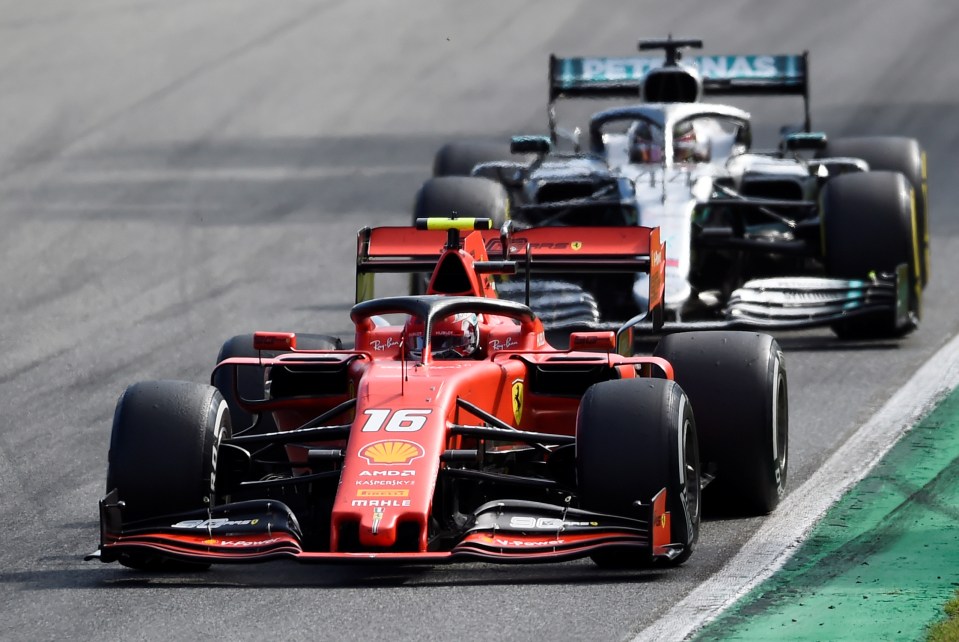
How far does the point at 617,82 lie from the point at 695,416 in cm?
989

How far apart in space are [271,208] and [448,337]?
12575mm

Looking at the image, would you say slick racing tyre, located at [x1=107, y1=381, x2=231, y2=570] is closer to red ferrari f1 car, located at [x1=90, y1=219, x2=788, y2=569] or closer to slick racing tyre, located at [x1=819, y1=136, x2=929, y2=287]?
red ferrari f1 car, located at [x1=90, y1=219, x2=788, y2=569]

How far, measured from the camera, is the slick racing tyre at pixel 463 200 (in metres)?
15.5

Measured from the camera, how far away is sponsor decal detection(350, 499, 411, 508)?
7.80 metres

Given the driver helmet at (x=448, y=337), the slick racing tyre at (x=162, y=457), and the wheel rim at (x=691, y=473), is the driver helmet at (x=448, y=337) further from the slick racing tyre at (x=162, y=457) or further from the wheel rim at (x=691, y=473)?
the wheel rim at (x=691, y=473)

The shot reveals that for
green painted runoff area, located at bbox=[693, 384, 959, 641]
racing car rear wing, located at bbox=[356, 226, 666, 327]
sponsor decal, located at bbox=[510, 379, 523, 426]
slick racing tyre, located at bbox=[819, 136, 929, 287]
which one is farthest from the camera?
slick racing tyre, located at bbox=[819, 136, 929, 287]

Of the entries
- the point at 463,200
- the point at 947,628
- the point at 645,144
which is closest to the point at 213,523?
the point at 947,628

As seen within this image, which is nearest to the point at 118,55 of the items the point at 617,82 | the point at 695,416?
the point at 617,82

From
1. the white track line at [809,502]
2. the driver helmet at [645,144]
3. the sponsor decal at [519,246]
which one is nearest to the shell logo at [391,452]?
the white track line at [809,502]

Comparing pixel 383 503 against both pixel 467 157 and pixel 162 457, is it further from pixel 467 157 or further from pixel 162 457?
pixel 467 157

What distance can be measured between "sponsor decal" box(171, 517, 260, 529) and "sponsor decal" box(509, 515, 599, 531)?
1.10 metres

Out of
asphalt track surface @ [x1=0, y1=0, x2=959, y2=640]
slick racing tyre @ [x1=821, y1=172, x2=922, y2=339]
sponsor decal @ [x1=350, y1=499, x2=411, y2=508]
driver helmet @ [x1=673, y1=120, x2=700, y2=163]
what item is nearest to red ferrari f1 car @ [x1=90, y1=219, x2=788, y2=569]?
sponsor decal @ [x1=350, y1=499, x2=411, y2=508]

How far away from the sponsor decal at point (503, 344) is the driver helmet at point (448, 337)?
95 mm

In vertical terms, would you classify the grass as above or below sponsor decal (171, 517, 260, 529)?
below
